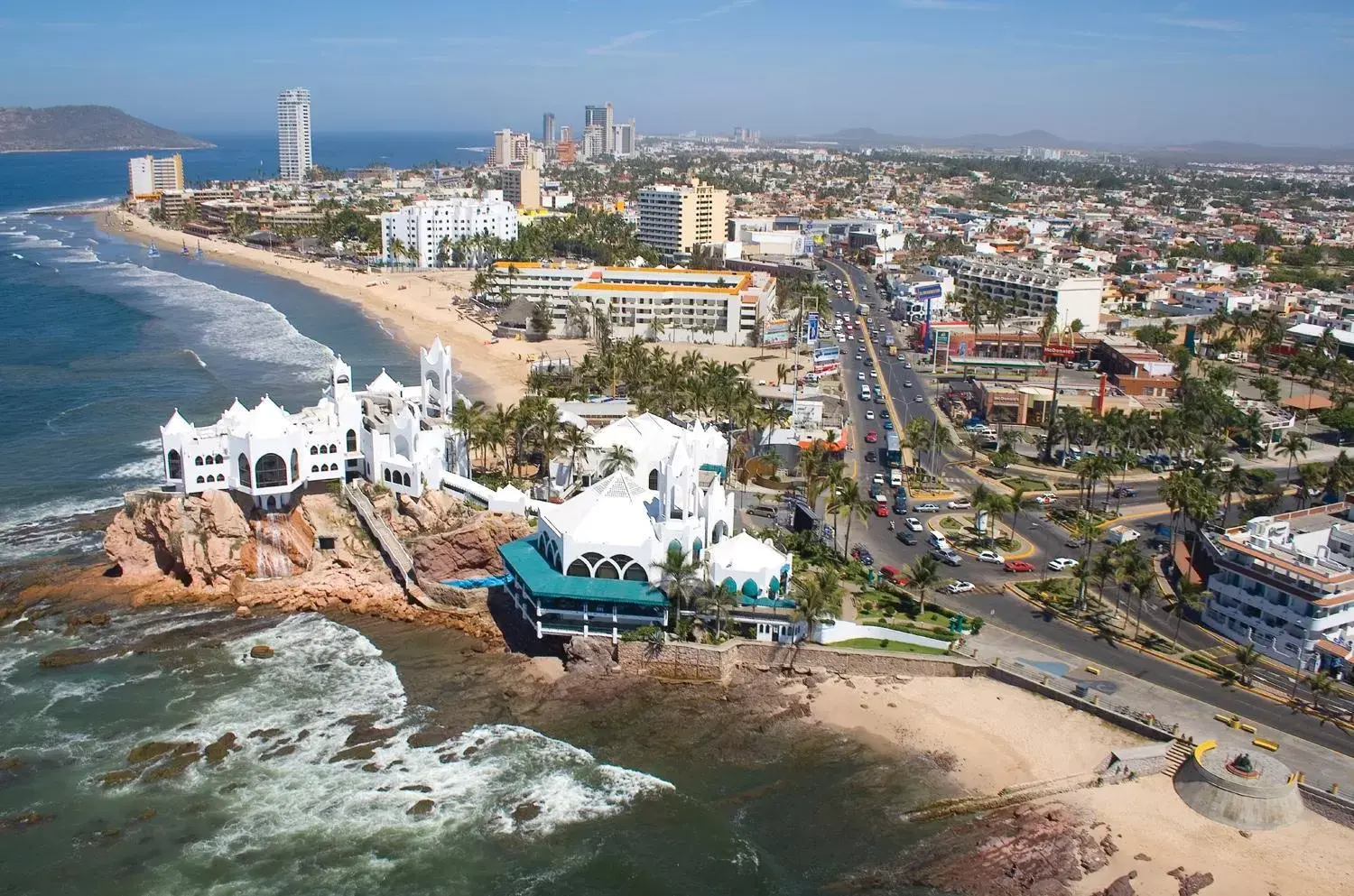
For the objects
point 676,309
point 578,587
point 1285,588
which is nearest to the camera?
point 1285,588

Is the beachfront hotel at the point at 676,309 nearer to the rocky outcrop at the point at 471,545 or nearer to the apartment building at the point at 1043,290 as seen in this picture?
the apartment building at the point at 1043,290

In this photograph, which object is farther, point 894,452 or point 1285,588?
point 894,452

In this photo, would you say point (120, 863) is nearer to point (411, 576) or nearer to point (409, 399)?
point (411, 576)

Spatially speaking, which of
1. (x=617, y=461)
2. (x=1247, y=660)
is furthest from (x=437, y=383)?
(x=1247, y=660)

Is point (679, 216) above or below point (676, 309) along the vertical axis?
above

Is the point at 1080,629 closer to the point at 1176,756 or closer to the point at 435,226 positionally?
the point at 1176,756

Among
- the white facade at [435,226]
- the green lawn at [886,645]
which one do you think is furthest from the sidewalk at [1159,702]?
the white facade at [435,226]

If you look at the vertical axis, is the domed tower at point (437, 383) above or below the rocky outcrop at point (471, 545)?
above
